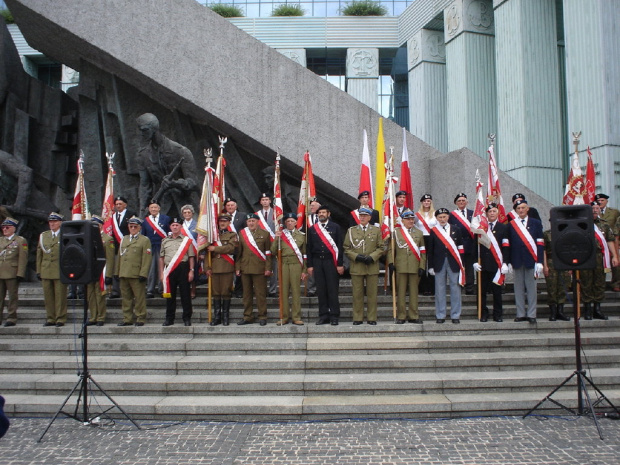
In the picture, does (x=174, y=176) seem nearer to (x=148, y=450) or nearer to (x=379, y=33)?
(x=148, y=450)

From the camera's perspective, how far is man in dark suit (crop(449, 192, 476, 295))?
7.73 metres

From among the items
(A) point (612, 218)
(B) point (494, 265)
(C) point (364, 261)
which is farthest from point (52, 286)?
(A) point (612, 218)

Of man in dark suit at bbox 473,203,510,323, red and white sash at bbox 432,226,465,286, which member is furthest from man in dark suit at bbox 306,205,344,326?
man in dark suit at bbox 473,203,510,323

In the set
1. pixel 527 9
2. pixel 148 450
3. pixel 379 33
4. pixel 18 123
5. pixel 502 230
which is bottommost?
pixel 148 450

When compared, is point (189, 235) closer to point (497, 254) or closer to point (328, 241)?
point (328, 241)

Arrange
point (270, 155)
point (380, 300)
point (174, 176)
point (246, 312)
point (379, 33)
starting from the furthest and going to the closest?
point (379, 33) → point (270, 155) → point (174, 176) → point (380, 300) → point (246, 312)

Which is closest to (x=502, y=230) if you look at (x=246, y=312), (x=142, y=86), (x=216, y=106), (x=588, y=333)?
(x=588, y=333)

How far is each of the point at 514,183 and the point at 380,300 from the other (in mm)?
3224

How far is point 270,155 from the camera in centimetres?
931

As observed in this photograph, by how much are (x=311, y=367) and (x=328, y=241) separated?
1842mm

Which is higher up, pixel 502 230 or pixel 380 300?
pixel 502 230

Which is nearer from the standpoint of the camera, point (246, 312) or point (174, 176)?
point (246, 312)

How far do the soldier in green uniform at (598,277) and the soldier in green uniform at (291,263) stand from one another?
365 cm

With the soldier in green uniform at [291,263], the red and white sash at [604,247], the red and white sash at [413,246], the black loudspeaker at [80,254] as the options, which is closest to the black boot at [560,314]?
the red and white sash at [604,247]
